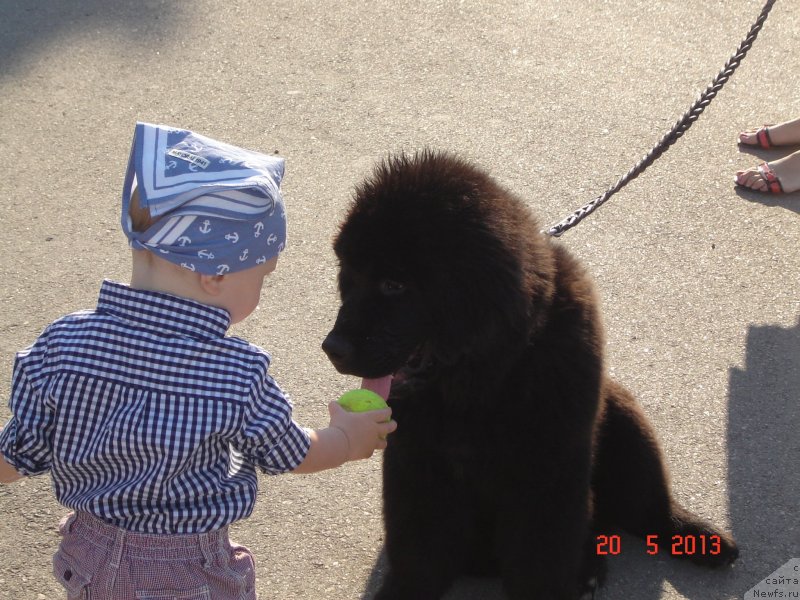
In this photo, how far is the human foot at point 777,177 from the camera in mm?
4707

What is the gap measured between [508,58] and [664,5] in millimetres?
1236

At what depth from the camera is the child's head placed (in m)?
1.91

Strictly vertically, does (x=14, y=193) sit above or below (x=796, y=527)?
below

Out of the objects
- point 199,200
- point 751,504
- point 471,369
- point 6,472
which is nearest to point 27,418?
point 6,472

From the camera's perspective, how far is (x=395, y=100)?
558 cm

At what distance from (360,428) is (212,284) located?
1.52ft

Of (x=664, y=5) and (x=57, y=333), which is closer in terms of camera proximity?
(x=57, y=333)

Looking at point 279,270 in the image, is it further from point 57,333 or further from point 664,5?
point 664,5

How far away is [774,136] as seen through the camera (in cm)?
503

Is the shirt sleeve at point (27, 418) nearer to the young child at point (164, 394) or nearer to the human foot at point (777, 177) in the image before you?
the young child at point (164, 394)

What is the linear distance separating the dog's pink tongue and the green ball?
15 cm

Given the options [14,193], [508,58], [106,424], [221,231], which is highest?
[221,231]

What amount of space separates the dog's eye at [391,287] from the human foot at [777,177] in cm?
294

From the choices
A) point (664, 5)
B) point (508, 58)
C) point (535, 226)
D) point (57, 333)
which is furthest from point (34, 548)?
point (664, 5)
